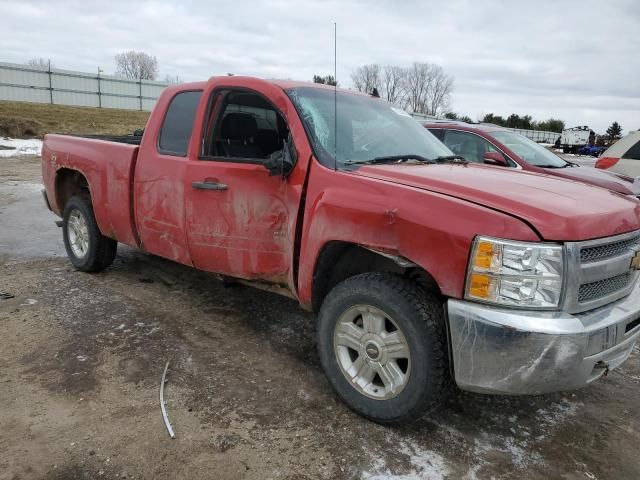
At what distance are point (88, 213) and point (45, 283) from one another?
2.57 ft

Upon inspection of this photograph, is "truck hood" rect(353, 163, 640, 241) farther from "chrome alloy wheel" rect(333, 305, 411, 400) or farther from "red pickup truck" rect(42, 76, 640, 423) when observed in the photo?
"chrome alloy wheel" rect(333, 305, 411, 400)

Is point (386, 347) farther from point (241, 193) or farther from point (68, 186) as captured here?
point (68, 186)

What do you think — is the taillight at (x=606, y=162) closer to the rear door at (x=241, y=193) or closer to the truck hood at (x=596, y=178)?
the truck hood at (x=596, y=178)

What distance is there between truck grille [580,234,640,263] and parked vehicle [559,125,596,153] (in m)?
43.1

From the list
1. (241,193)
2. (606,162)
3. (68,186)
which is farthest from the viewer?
(606,162)

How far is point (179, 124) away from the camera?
13.6ft

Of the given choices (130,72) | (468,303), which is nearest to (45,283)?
(468,303)

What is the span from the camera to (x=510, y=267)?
2.31 m

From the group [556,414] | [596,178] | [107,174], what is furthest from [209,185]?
[596,178]

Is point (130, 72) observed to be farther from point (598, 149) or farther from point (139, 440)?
point (139, 440)

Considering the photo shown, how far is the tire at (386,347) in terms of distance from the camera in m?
2.55

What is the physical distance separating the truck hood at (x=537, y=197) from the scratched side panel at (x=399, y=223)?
0.08m

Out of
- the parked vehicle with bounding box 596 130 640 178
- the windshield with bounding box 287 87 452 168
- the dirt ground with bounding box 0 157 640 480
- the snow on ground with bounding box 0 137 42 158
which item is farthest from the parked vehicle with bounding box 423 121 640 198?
the snow on ground with bounding box 0 137 42 158

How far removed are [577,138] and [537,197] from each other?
1803 inches
